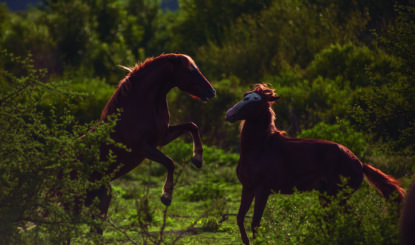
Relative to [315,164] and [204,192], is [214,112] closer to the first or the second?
[204,192]

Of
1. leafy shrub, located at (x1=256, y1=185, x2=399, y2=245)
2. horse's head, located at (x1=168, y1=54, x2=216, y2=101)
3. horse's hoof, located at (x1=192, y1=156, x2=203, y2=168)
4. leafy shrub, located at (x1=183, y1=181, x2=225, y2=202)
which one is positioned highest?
horse's head, located at (x1=168, y1=54, x2=216, y2=101)

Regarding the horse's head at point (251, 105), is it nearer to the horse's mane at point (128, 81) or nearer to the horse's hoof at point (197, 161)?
the horse's hoof at point (197, 161)

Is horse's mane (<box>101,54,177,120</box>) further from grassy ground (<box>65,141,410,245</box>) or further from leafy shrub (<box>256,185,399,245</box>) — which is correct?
leafy shrub (<box>256,185,399,245</box>)

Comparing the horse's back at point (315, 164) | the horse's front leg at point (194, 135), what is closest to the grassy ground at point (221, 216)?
the horse's back at point (315, 164)

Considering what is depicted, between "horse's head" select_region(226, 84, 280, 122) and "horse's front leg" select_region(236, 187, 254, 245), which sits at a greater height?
"horse's head" select_region(226, 84, 280, 122)

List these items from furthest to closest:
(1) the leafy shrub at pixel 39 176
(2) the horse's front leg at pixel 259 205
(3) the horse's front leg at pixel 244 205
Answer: (3) the horse's front leg at pixel 244 205 → (2) the horse's front leg at pixel 259 205 → (1) the leafy shrub at pixel 39 176

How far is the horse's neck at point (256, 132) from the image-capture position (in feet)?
20.6

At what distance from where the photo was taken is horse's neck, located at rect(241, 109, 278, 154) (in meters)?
6.27

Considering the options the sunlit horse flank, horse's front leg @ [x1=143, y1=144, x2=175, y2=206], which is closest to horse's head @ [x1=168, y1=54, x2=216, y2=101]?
the sunlit horse flank

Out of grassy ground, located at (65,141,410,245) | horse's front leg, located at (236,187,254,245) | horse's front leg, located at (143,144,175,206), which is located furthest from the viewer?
horse's front leg, located at (143,144,175,206)

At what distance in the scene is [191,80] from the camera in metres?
6.74

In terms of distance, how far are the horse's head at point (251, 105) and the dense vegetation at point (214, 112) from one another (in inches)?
35.5

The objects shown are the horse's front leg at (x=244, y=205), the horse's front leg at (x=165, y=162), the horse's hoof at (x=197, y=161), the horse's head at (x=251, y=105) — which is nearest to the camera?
the horse's front leg at (x=244, y=205)

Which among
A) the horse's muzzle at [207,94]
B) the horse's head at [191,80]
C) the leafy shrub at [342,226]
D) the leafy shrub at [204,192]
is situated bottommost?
the leafy shrub at [204,192]
